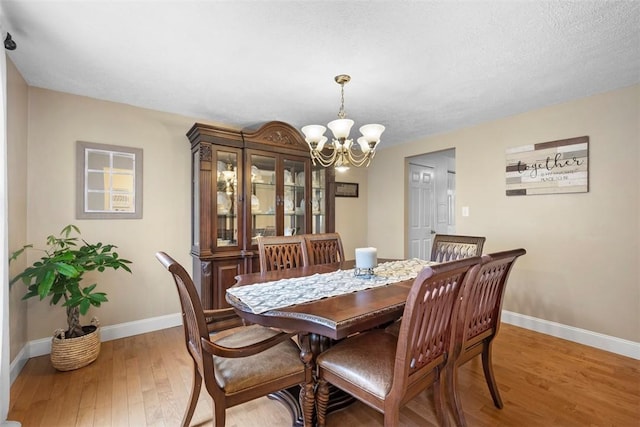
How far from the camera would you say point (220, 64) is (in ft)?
6.90

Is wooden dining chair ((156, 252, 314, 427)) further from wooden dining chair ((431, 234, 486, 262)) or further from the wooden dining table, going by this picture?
wooden dining chair ((431, 234, 486, 262))

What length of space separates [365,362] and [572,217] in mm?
2683

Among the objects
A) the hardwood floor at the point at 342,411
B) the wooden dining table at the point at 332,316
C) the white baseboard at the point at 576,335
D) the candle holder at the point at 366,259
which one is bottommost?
the hardwood floor at the point at 342,411

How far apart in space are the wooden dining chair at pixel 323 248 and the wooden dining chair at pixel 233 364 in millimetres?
1090

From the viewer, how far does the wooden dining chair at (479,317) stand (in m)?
1.50

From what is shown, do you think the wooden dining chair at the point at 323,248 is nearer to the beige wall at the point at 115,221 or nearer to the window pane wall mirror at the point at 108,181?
the beige wall at the point at 115,221

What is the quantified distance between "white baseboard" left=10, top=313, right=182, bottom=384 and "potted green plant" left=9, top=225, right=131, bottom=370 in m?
0.28

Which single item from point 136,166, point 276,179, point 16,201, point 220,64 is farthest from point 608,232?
point 16,201

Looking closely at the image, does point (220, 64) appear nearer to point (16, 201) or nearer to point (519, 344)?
point (16, 201)

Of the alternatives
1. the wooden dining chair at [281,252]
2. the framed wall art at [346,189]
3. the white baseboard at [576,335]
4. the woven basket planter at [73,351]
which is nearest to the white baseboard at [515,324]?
the white baseboard at [576,335]

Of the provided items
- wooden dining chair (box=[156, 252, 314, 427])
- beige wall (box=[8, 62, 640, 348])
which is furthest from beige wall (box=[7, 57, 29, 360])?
wooden dining chair (box=[156, 252, 314, 427])

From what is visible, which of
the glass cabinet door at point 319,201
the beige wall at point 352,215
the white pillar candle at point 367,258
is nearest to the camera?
the white pillar candle at point 367,258

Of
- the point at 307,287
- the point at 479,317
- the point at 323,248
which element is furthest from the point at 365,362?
the point at 323,248

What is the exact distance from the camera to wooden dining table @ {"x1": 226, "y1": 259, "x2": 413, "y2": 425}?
1.24 meters
